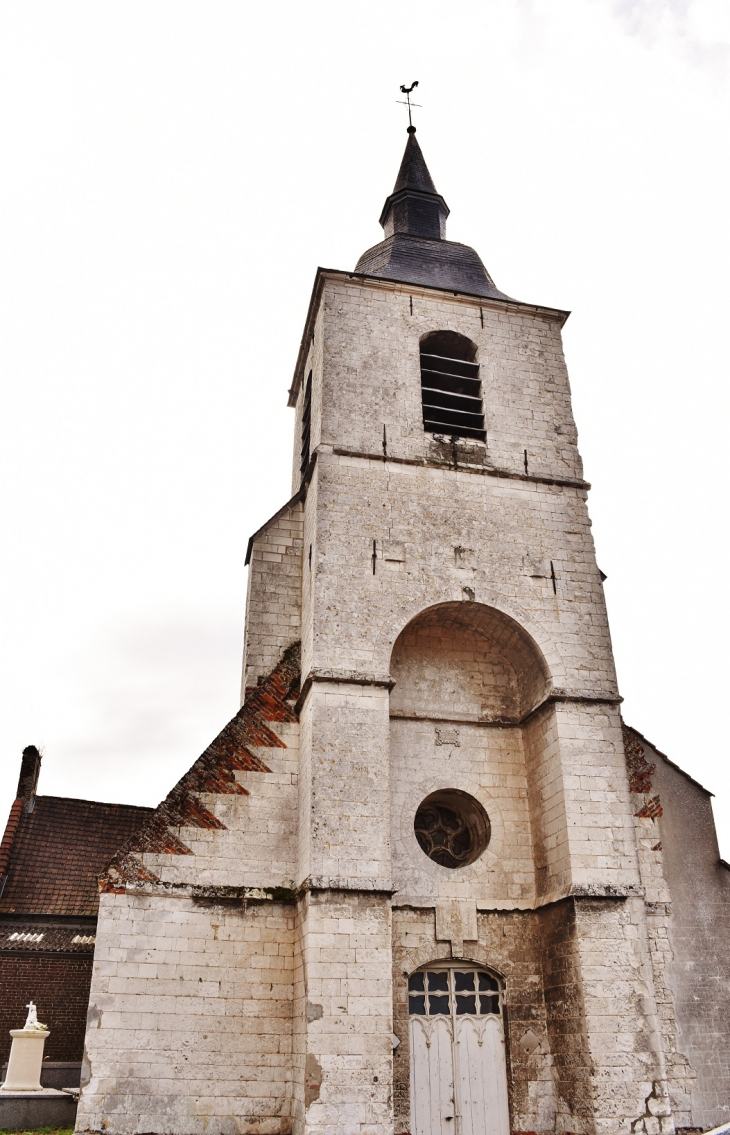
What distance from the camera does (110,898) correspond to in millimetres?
8914

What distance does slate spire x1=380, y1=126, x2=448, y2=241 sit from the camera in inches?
621

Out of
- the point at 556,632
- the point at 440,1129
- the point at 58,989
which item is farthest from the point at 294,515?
the point at 58,989

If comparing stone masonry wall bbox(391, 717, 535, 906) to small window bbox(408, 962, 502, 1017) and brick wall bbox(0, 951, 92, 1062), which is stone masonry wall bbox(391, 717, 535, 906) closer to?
small window bbox(408, 962, 502, 1017)

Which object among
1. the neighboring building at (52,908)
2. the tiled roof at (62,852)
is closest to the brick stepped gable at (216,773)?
the neighboring building at (52,908)

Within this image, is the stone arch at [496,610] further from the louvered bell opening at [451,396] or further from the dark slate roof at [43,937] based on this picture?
the dark slate roof at [43,937]

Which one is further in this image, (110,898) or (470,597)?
(470,597)

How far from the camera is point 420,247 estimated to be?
14391mm

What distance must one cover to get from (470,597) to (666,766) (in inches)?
123

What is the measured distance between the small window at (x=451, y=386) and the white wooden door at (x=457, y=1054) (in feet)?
22.5

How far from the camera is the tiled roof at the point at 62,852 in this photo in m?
14.5

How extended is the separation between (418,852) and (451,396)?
20.2 ft

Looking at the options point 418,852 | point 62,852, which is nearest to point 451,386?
point 418,852

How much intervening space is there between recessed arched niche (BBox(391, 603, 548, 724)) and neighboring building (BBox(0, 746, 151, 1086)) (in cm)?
645

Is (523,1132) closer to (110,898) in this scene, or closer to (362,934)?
(362,934)
